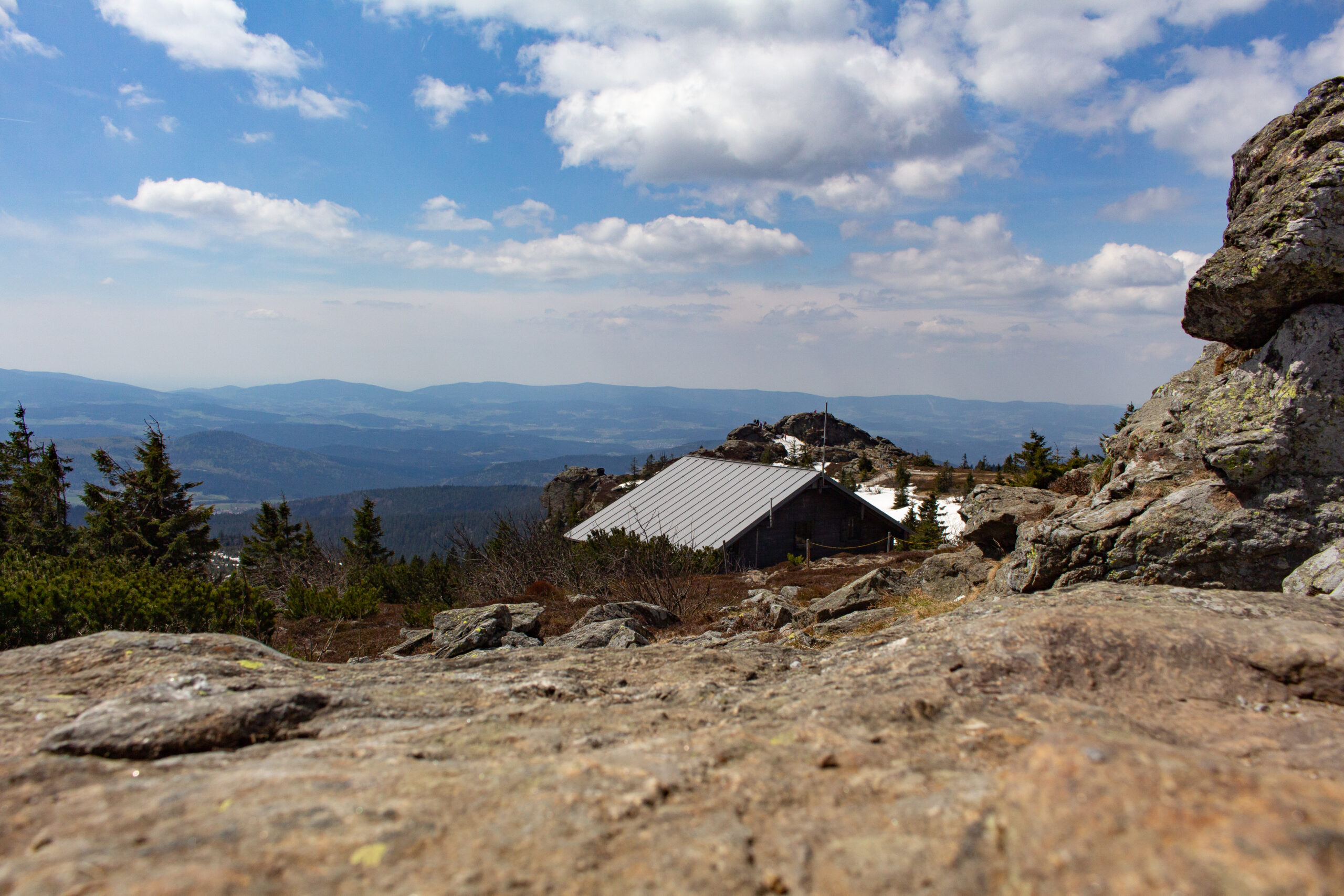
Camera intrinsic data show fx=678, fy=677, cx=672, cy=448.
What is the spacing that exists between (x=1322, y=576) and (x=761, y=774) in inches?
190

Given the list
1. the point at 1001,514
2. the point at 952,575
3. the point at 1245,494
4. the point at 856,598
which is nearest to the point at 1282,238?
the point at 1245,494

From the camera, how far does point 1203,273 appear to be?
6.41m

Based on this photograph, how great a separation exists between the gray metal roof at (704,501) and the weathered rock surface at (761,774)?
2025 centimetres

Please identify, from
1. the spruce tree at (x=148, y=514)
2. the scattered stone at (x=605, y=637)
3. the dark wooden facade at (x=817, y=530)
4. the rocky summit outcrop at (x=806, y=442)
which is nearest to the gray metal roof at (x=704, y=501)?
the dark wooden facade at (x=817, y=530)

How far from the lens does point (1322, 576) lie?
488 cm

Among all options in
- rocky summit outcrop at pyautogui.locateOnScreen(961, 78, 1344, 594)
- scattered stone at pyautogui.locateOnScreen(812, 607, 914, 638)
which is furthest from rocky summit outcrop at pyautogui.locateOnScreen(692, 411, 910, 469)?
rocky summit outcrop at pyautogui.locateOnScreen(961, 78, 1344, 594)

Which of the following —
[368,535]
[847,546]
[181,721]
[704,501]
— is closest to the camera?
[181,721]

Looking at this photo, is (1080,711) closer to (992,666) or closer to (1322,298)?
(992,666)

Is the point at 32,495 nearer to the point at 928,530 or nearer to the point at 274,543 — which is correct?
the point at 274,543

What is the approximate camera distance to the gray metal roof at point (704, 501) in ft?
86.8

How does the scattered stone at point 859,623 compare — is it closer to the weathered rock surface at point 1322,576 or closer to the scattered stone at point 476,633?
the weathered rock surface at point 1322,576

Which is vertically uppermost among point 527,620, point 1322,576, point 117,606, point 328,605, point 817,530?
point 1322,576

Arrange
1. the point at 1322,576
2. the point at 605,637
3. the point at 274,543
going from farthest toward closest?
the point at 274,543 < the point at 605,637 < the point at 1322,576

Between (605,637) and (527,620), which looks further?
(527,620)
